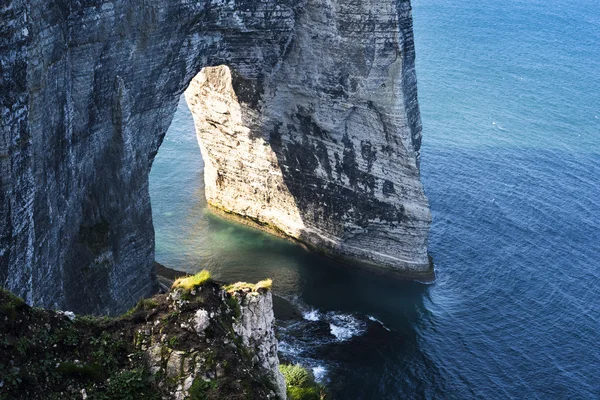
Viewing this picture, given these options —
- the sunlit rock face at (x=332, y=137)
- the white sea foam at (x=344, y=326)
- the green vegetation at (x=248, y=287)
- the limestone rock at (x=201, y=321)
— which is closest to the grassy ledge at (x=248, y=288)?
the green vegetation at (x=248, y=287)

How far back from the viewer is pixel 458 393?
4269 cm

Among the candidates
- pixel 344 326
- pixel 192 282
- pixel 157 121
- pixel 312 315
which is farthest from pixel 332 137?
pixel 192 282

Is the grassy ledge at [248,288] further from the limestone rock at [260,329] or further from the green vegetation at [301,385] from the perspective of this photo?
the green vegetation at [301,385]

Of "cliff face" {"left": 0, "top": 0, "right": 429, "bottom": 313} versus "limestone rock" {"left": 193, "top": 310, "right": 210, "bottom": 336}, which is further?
"cliff face" {"left": 0, "top": 0, "right": 429, "bottom": 313}

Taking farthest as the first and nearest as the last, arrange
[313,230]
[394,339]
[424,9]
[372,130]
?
[424,9], [313,230], [372,130], [394,339]

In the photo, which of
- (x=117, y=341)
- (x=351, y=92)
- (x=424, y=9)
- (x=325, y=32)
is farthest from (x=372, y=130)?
(x=424, y=9)

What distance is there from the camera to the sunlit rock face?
4812 cm

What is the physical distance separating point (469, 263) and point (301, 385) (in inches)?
815

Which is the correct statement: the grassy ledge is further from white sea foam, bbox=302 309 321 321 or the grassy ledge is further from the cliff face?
white sea foam, bbox=302 309 321 321

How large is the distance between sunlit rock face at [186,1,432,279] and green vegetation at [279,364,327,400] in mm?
15847

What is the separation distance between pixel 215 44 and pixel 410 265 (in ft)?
68.4

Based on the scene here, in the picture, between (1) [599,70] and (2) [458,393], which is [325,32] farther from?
(1) [599,70]

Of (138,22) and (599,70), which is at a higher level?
(138,22)

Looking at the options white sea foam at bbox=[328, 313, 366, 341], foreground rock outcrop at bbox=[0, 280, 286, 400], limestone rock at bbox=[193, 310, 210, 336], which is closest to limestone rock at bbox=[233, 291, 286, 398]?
foreground rock outcrop at bbox=[0, 280, 286, 400]
